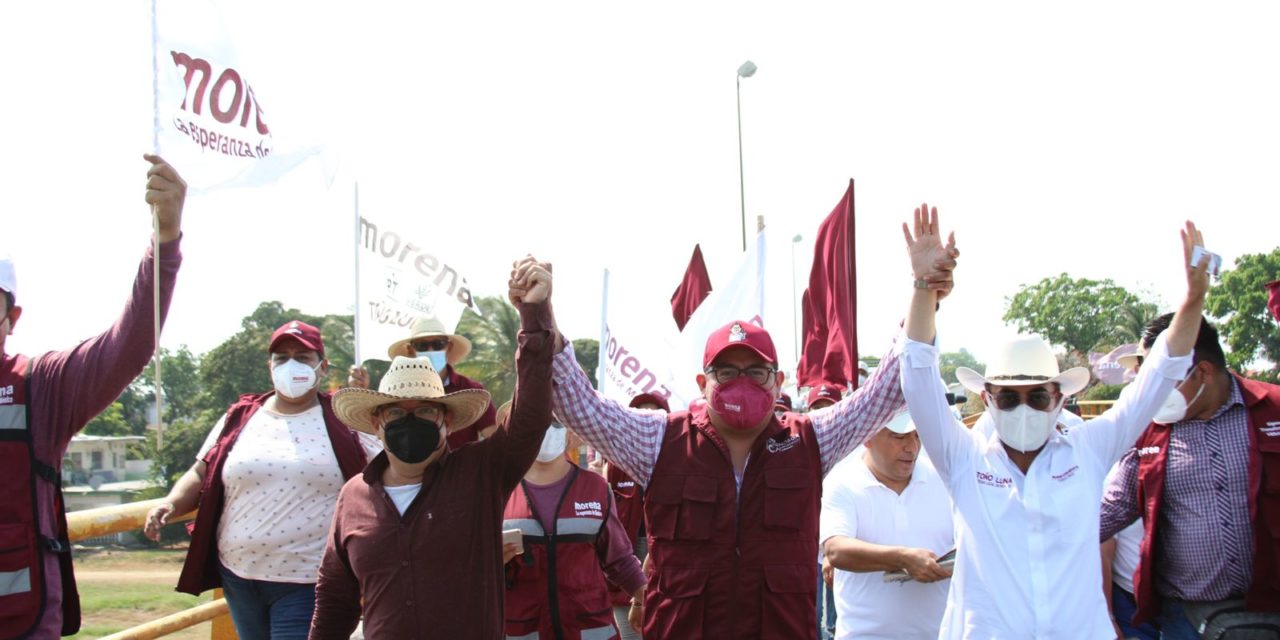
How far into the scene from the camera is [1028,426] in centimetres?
381

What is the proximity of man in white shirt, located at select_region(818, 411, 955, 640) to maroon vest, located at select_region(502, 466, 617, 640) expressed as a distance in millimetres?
1179

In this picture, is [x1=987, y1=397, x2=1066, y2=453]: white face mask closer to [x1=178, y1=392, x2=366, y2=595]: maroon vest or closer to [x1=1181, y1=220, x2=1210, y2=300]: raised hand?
[x1=1181, y1=220, x2=1210, y2=300]: raised hand

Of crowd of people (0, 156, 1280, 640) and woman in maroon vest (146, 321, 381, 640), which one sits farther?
woman in maroon vest (146, 321, 381, 640)

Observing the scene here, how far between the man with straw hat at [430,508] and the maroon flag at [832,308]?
4.66 meters

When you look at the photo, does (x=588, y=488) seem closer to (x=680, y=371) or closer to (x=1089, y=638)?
(x=1089, y=638)

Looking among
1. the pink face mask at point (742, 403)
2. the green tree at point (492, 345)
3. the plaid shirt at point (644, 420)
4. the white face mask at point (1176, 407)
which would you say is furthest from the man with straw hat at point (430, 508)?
the green tree at point (492, 345)

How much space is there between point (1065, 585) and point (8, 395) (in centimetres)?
351

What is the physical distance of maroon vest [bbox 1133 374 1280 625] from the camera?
14.2 ft

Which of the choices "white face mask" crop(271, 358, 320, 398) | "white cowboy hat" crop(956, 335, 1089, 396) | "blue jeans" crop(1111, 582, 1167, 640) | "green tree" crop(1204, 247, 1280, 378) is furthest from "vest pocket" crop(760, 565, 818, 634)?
"green tree" crop(1204, 247, 1280, 378)

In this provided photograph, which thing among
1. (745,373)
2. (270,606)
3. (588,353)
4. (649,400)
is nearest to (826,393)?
(649,400)

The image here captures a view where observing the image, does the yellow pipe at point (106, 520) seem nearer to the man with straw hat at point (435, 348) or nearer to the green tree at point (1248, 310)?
the man with straw hat at point (435, 348)

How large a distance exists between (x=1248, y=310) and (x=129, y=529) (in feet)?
219

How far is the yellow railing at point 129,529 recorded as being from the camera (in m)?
4.49

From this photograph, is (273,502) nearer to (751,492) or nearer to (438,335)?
(438,335)
